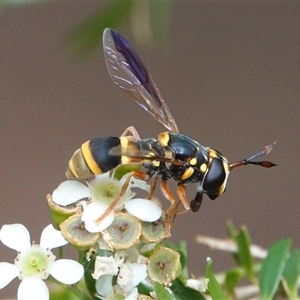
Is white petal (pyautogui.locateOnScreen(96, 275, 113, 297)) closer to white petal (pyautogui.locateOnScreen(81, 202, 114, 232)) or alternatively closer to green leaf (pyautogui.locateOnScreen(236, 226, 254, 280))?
white petal (pyautogui.locateOnScreen(81, 202, 114, 232))

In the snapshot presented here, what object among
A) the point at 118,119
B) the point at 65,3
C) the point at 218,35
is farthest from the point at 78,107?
the point at 218,35

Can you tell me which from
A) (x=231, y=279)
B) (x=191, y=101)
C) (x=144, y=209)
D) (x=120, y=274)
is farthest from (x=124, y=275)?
(x=191, y=101)

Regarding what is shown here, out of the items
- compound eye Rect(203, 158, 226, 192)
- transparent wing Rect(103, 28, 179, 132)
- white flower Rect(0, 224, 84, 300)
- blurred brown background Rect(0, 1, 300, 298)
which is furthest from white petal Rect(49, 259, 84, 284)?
blurred brown background Rect(0, 1, 300, 298)

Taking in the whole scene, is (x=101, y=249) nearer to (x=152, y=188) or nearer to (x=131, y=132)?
(x=152, y=188)

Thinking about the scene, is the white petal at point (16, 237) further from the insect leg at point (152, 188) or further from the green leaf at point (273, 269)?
the green leaf at point (273, 269)

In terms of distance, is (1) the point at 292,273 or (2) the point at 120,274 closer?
(2) the point at 120,274

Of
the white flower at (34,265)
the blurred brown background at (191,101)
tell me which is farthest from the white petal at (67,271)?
the blurred brown background at (191,101)
